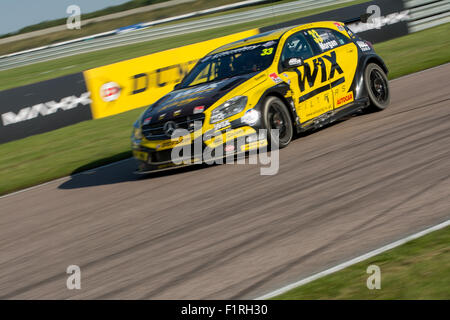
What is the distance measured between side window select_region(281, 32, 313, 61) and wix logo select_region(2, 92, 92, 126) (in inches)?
283

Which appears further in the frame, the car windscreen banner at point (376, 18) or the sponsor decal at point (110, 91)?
the car windscreen banner at point (376, 18)

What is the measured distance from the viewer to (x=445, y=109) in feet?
32.9

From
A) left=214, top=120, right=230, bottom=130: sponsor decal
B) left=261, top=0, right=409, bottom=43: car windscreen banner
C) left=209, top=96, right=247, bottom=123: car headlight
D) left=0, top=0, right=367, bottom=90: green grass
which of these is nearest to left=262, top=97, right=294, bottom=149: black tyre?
left=209, top=96, right=247, bottom=123: car headlight

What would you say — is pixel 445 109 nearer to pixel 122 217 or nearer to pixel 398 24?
pixel 122 217

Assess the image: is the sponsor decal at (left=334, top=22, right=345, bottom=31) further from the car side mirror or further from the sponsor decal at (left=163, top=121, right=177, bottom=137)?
the sponsor decal at (left=163, top=121, right=177, bottom=137)

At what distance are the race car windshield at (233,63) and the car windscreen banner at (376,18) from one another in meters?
10.8

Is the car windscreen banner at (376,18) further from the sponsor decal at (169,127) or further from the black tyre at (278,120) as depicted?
the sponsor decal at (169,127)

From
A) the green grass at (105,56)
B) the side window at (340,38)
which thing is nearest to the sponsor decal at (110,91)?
the side window at (340,38)

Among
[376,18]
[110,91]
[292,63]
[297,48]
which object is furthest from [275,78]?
[376,18]

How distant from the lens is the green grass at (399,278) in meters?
4.09

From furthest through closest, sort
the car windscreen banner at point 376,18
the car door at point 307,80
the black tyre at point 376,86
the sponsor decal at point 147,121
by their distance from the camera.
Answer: the car windscreen banner at point 376,18, the black tyre at point 376,86, the car door at point 307,80, the sponsor decal at point 147,121

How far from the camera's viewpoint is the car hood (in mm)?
8977

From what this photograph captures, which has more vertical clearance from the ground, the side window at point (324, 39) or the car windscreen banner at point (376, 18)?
the side window at point (324, 39)

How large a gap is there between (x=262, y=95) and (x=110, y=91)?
816 cm
